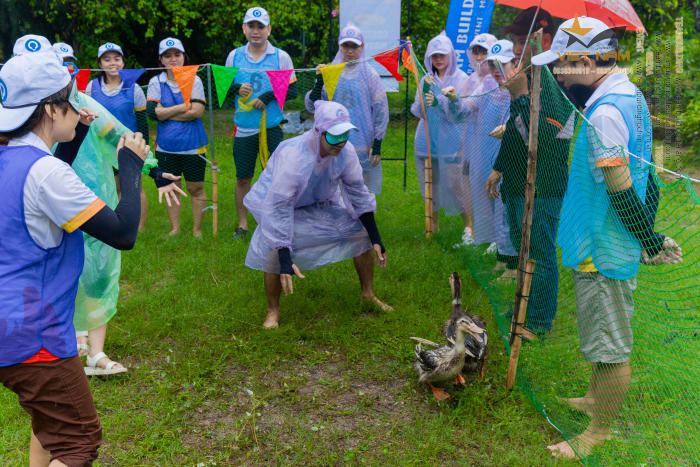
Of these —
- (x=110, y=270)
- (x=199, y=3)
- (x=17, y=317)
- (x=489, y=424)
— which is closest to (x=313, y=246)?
(x=110, y=270)

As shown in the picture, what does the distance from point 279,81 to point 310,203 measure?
217cm

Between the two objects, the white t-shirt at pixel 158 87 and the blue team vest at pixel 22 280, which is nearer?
the blue team vest at pixel 22 280

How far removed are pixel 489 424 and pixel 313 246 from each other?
6.13ft

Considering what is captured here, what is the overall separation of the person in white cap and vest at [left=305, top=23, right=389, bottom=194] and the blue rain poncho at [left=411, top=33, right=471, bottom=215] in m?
0.42

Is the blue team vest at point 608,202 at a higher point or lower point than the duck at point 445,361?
higher

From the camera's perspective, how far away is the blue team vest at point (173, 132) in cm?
639

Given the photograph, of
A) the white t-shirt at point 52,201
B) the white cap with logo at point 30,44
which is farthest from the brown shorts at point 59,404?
the white cap with logo at point 30,44

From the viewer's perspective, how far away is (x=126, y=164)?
2498 millimetres

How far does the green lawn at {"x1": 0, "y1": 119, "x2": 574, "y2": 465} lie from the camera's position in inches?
132

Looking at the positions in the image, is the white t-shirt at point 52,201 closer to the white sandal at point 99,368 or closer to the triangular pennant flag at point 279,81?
the white sandal at point 99,368

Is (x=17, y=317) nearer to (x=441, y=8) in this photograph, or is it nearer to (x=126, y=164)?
(x=126, y=164)

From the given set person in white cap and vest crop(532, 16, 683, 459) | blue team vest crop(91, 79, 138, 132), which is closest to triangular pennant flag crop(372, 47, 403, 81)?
blue team vest crop(91, 79, 138, 132)

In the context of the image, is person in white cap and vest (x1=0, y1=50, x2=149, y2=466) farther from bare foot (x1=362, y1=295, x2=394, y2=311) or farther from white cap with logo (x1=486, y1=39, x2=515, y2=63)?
white cap with logo (x1=486, y1=39, x2=515, y2=63)

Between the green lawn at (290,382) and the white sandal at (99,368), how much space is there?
74 mm
